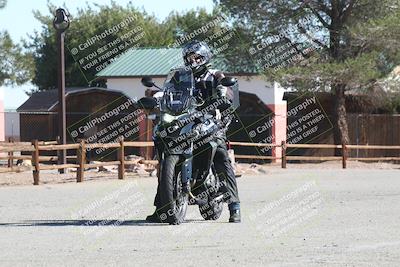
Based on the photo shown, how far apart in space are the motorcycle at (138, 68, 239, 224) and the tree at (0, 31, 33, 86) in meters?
30.4

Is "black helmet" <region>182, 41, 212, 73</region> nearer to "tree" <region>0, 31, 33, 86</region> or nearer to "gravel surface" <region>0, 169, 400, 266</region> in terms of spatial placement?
"gravel surface" <region>0, 169, 400, 266</region>

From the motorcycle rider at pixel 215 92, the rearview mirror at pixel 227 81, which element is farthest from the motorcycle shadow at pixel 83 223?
the rearview mirror at pixel 227 81

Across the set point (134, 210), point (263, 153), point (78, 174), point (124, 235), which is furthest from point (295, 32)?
point (124, 235)

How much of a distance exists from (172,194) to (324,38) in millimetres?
25881

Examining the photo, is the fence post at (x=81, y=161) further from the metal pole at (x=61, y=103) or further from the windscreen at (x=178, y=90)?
the windscreen at (x=178, y=90)

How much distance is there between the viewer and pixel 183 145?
11.2m

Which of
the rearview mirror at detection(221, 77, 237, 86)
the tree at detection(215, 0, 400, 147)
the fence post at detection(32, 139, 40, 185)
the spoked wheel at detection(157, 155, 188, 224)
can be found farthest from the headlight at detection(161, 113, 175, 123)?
the tree at detection(215, 0, 400, 147)

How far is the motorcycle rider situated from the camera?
38.1ft

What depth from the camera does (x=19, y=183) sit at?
880 inches

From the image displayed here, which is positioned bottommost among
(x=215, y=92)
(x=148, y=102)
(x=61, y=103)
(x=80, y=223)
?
(x=80, y=223)

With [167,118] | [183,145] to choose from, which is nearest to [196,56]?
[167,118]

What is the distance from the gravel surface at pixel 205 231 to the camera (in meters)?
8.36

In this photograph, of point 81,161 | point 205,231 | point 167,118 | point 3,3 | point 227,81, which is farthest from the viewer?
point 3,3

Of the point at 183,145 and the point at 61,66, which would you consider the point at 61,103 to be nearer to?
the point at 61,66
